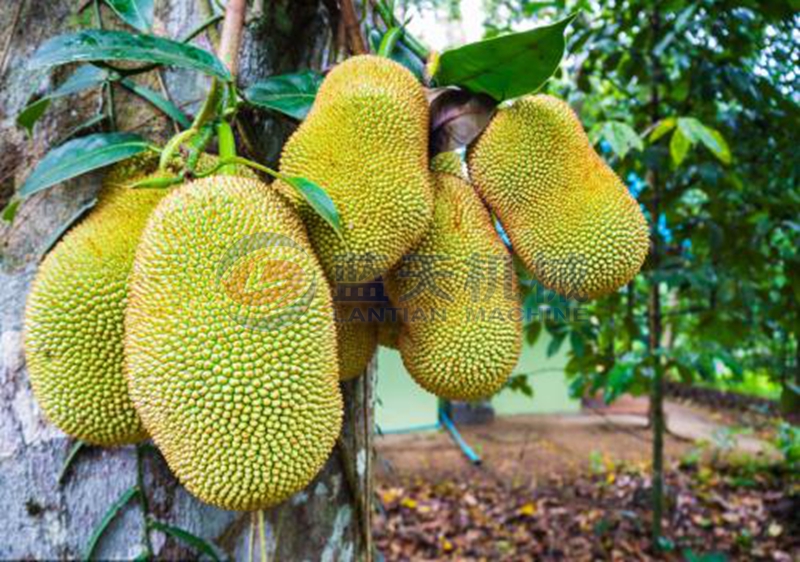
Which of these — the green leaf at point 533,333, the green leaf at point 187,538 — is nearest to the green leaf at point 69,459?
the green leaf at point 187,538

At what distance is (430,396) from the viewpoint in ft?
13.8

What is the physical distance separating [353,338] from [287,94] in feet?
1.00

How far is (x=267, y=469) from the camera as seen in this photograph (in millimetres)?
510

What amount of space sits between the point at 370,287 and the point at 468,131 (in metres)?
0.24

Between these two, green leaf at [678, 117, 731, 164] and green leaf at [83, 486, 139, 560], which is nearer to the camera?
green leaf at [83, 486, 139, 560]

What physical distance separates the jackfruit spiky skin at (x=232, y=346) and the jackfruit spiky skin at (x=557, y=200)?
0.30 m

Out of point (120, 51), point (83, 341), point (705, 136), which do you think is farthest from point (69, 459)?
point (705, 136)

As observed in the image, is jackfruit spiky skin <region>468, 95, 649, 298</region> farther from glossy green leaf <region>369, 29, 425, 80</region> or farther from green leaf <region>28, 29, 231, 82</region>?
green leaf <region>28, 29, 231, 82</region>

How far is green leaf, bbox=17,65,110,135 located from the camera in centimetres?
70

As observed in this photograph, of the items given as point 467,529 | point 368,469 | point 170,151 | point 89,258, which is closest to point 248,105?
point 170,151

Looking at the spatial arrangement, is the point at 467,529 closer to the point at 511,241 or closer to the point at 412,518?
the point at 412,518

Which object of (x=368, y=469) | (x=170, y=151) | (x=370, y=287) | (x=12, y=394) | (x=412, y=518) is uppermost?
(x=170, y=151)

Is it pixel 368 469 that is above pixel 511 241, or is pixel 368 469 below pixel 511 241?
below

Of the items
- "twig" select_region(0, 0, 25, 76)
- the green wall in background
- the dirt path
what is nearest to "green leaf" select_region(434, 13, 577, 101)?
"twig" select_region(0, 0, 25, 76)
